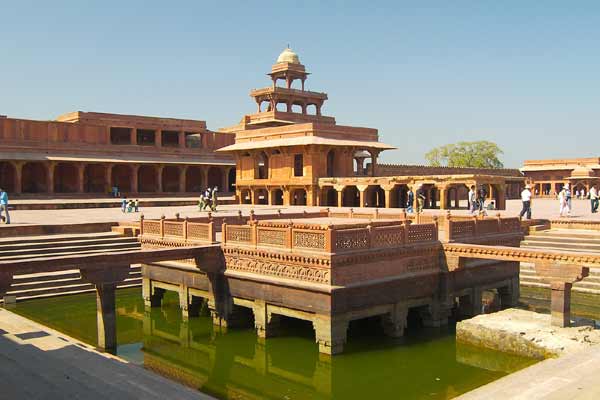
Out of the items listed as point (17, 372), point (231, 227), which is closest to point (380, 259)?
point (231, 227)

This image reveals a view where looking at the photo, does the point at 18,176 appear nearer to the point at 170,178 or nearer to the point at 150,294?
the point at 170,178

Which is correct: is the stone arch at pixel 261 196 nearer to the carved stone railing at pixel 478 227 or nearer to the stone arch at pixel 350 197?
the stone arch at pixel 350 197

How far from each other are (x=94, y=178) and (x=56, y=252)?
2624 cm

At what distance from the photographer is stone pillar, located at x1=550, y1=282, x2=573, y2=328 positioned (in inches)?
490

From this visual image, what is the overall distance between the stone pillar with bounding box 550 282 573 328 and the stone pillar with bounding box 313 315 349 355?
13.9ft

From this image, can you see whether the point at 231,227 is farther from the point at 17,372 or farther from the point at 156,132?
the point at 156,132

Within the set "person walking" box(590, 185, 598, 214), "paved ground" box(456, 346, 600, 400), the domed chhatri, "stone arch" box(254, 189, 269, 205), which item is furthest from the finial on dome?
"paved ground" box(456, 346, 600, 400)

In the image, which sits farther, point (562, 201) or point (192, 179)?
point (192, 179)

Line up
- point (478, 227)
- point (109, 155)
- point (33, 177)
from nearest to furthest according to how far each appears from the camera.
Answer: point (478, 227), point (33, 177), point (109, 155)

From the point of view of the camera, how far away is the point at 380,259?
13.3m

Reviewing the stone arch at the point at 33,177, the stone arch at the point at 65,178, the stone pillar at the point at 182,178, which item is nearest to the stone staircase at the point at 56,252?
the stone arch at the point at 33,177

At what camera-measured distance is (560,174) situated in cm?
5866

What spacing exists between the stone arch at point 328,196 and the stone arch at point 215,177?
47.7 ft

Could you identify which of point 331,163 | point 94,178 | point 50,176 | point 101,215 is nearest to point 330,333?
point 101,215
